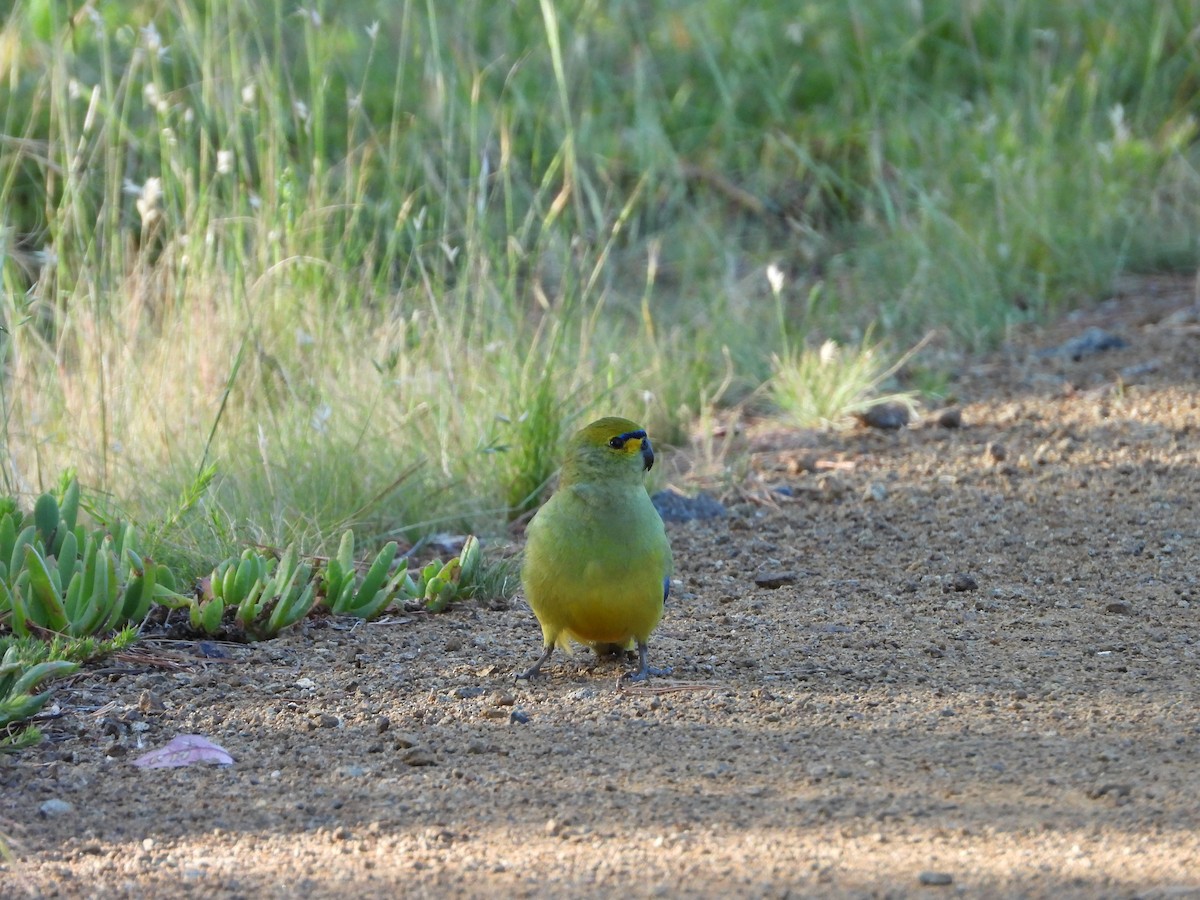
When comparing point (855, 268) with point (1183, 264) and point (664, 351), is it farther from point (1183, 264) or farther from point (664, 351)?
point (664, 351)

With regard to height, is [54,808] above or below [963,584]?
above

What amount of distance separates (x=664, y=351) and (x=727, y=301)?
1.35 meters

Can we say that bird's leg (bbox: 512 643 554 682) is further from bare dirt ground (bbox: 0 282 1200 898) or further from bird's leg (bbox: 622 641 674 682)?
bird's leg (bbox: 622 641 674 682)

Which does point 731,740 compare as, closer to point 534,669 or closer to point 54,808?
point 534,669

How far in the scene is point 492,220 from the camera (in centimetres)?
776

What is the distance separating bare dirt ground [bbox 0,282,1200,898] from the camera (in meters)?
2.58

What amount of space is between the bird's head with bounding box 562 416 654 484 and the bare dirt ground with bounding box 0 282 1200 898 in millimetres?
519

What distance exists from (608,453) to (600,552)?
29cm

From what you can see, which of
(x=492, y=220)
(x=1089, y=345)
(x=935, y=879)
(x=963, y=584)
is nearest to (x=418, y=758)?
(x=935, y=879)

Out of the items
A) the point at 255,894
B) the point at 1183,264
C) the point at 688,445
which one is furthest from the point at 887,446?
the point at 255,894

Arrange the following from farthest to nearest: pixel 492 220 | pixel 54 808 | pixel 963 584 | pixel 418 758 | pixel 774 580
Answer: pixel 492 220
pixel 774 580
pixel 963 584
pixel 418 758
pixel 54 808

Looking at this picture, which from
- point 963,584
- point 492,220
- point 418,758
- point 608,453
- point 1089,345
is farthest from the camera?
point 492,220

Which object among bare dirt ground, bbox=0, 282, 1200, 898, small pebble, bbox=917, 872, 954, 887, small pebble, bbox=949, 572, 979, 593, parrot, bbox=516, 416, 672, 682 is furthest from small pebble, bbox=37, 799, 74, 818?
small pebble, bbox=949, 572, 979, 593

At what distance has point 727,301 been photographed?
762 cm
